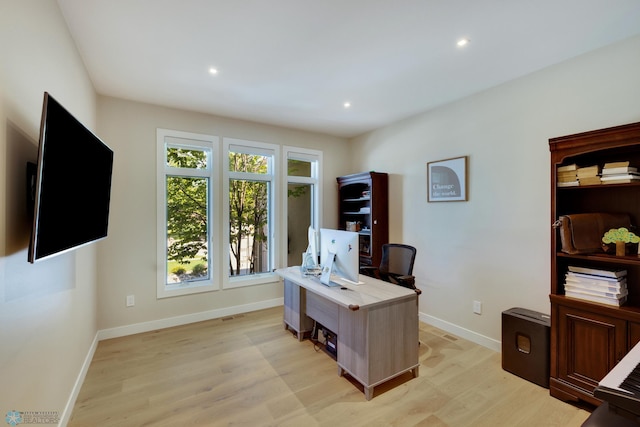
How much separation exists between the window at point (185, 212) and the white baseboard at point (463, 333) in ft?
9.30

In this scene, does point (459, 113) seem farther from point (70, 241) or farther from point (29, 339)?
point (29, 339)

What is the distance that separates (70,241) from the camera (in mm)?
1524

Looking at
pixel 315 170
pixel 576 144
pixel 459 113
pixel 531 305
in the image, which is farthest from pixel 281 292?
pixel 576 144

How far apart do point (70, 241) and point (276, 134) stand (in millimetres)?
3108

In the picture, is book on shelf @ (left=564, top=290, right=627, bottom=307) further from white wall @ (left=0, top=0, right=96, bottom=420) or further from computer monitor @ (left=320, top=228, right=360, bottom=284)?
white wall @ (left=0, top=0, right=96, bottom=420)

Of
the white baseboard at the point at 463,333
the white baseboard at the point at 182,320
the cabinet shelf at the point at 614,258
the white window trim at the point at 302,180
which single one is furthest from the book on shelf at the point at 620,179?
the white baseboard at the point at 182,320

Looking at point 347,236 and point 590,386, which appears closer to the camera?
point 590,386

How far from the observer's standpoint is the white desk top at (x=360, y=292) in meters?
2.11

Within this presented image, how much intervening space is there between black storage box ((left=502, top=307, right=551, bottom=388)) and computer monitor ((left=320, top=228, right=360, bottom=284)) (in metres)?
1.39

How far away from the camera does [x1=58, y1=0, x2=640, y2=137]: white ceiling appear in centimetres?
185

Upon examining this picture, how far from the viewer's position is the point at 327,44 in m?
2.24

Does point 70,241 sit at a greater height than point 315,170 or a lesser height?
lesser

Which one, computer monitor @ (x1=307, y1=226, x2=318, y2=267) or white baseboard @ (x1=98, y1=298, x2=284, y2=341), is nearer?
computer monitor @ (x1=307, y1=226, x2=318, y2=267)

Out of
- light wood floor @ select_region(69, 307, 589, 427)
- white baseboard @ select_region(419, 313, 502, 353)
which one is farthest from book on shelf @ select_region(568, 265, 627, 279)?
white baseboard @ select_region(419, 313, 502, 353)
